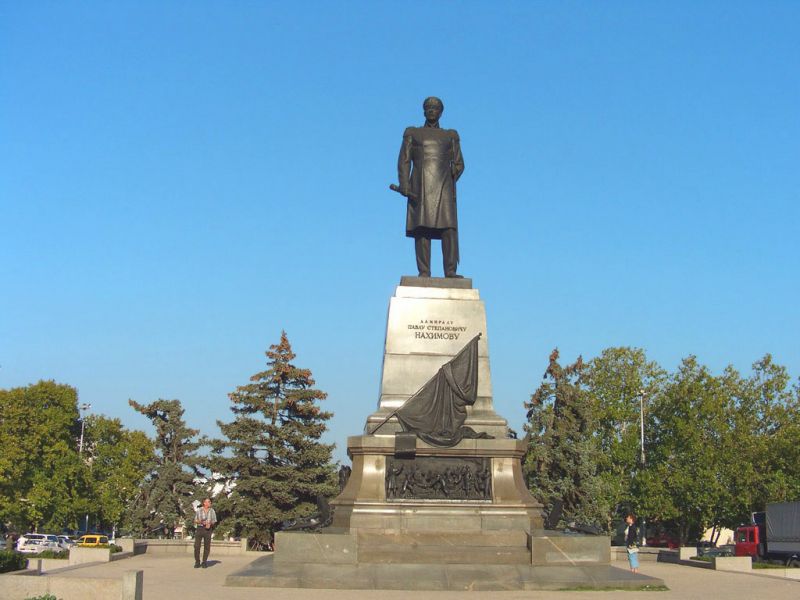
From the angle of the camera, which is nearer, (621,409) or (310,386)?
(310,386)

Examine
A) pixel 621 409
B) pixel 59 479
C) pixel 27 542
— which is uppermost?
pixel 621 409

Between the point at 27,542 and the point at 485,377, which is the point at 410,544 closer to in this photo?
the point at 485,377

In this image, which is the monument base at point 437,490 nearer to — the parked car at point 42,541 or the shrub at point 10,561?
the shrub at point 10,561

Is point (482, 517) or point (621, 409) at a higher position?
point (621, 409)

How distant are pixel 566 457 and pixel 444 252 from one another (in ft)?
80.3

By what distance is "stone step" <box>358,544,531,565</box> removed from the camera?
1563 centimetres

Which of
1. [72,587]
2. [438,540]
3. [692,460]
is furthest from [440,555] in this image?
[692,460]

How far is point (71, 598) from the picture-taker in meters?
10.9

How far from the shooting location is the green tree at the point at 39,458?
47125mm

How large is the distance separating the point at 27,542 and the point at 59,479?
4.96 m

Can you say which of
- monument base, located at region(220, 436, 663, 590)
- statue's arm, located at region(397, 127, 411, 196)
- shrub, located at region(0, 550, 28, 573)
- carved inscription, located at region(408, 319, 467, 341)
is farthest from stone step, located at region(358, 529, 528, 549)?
statue's arm, located at region(397, 127, 411, 196)

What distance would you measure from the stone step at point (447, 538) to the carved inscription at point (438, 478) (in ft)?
2.32

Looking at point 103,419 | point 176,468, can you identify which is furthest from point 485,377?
point 103,419

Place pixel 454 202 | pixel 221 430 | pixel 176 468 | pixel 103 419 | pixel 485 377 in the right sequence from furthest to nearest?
pixel 103 419, pixel 176 468, pixel 221 430, pixel 454 202, pixel 485 377
